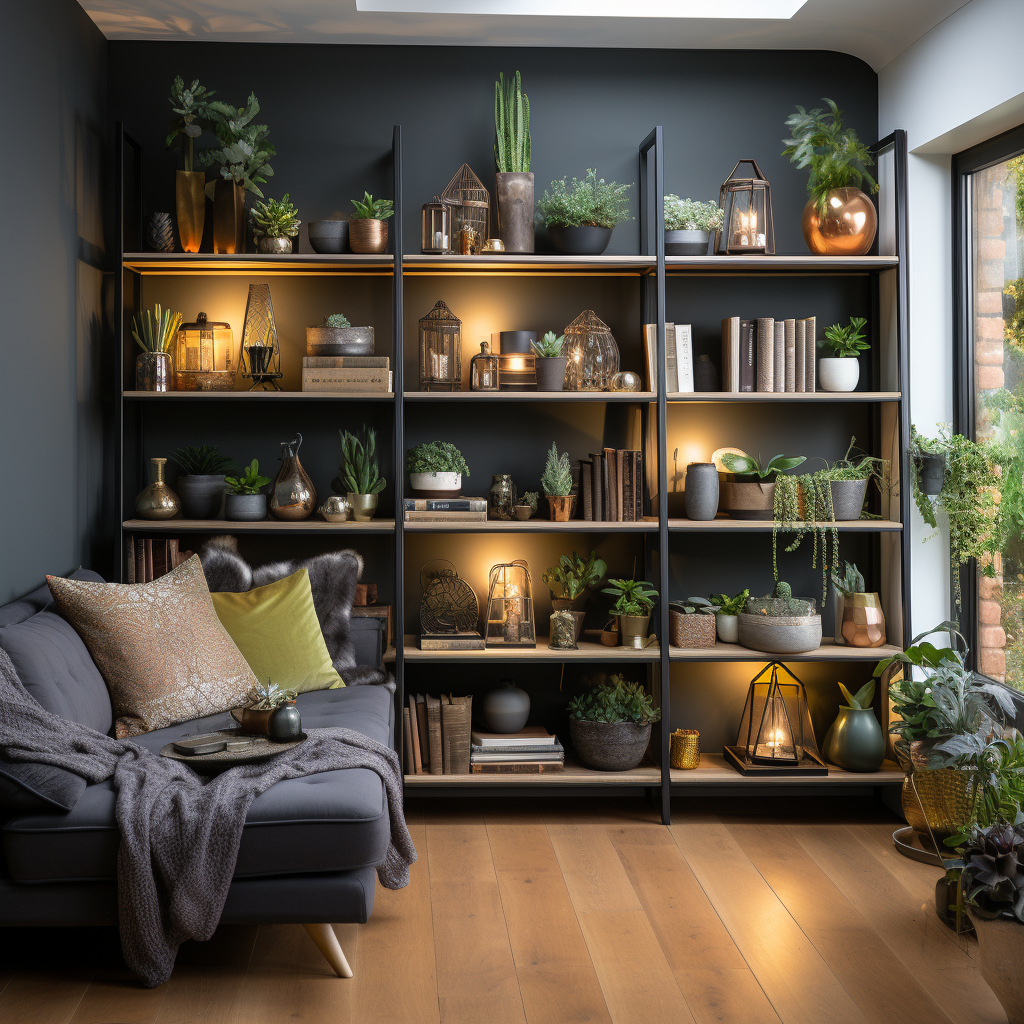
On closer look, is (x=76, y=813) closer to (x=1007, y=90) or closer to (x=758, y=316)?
(x=758, y=316)

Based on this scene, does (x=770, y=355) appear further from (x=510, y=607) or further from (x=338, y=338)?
(x=338, y=338)

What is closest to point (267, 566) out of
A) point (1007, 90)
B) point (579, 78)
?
point (579, 78)

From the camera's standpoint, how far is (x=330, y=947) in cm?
233

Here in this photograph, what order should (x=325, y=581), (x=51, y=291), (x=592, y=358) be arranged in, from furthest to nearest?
(x=592, y=358) → (x=325, y=581) → (x=51, y=291)

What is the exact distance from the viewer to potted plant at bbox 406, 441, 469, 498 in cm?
349

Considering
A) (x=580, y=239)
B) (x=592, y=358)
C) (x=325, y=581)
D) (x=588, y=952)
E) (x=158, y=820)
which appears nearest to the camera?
(x=158, y=820)

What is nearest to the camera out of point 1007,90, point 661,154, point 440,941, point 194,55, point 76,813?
point 76,813

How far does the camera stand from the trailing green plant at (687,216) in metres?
3.50

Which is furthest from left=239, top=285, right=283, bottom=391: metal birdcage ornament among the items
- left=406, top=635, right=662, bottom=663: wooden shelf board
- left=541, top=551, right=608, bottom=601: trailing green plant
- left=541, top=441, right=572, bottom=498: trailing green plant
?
left=541, top=551, right=608, bottom=601: trailing green plant

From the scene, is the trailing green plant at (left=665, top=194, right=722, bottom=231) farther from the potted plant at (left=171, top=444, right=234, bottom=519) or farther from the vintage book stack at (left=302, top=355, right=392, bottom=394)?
the potted plant at (left=171, top=444, right=234, bottom=519)

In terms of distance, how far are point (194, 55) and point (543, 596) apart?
2456 millimetres

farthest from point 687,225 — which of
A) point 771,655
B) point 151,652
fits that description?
point 151,652

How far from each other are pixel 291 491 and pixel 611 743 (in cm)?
147

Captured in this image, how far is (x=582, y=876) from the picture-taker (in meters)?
2.96
